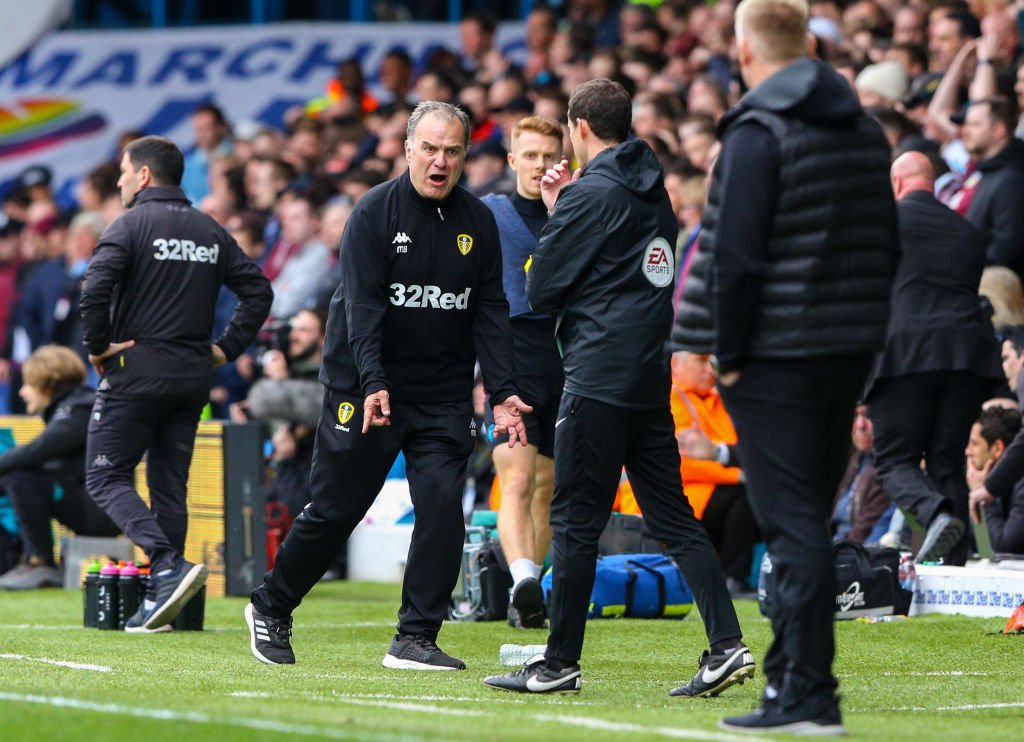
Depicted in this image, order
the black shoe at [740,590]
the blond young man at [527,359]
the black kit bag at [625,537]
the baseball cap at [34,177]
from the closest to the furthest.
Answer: the blond young man at [527,359] < the black kit bag at [625,537] < the black shoe at [740,590] < the baseball cap at [34,177]

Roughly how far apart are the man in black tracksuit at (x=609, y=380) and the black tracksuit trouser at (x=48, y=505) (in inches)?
250

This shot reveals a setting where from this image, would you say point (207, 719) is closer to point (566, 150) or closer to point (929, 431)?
point (929, 431)

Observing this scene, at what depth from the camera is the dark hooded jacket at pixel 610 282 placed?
6.93m

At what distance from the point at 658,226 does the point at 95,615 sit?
13.7 feet

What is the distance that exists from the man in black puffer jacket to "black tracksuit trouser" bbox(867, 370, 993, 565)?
4639 millimetres

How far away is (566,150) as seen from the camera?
50.3 feet

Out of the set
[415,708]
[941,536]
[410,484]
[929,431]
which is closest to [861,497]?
[929,431]

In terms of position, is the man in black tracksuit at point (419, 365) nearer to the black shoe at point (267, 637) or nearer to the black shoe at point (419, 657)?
the black shoe at point (419, 657)

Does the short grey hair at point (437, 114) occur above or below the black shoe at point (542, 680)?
above

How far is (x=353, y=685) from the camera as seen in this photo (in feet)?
23.3

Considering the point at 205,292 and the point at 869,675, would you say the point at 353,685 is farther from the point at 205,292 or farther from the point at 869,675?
the point at 205,292

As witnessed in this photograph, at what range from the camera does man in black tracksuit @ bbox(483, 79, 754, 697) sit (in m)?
6.89

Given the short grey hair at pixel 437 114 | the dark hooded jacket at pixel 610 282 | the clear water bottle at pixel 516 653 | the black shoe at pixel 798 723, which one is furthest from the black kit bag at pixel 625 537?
the black shoe at pixel 798 723

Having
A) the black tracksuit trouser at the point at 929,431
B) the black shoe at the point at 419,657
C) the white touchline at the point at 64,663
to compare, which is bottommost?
the white touchline at the point at 64,663
